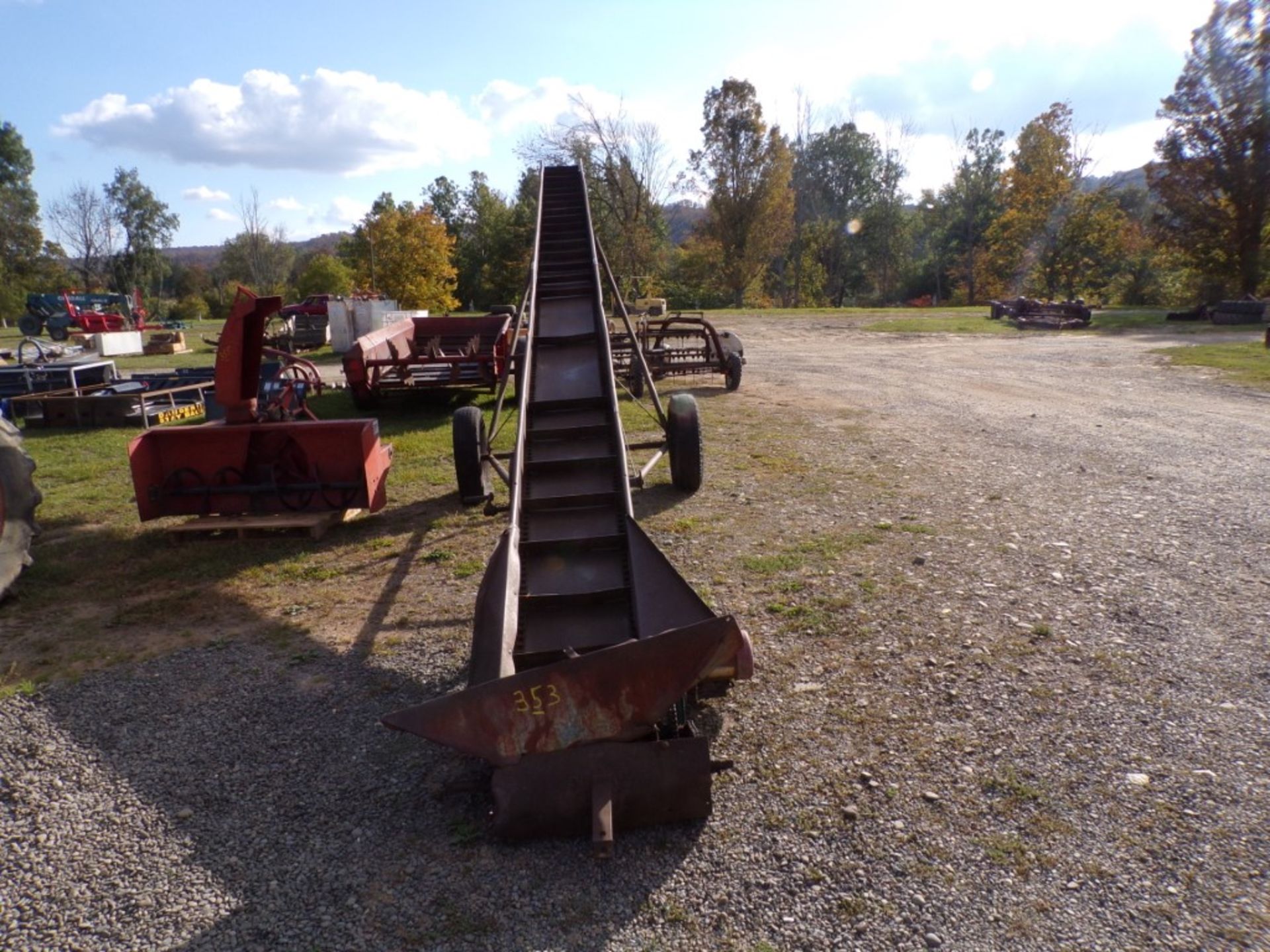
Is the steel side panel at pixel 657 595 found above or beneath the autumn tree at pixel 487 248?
beneath

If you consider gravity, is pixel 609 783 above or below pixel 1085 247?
below

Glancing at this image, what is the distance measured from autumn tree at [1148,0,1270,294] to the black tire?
25987 mm

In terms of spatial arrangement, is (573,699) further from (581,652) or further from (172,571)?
(172,571)

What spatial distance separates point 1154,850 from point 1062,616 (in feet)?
6.85

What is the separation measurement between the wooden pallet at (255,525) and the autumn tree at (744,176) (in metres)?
41.0

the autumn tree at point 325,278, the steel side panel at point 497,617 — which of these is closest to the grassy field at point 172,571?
the steel side panel at point 497,617

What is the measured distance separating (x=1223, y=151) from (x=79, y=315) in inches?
1780

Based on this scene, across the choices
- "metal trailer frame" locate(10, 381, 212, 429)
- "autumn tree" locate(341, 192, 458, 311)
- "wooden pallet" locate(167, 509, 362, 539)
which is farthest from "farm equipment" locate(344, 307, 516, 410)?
"autumn tree" locate(341, 192, 458, 311)

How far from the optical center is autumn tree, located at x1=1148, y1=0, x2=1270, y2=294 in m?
28.6

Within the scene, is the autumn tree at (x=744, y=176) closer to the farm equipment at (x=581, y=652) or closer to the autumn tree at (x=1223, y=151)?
the autumn tree at (x=1223, y=151)

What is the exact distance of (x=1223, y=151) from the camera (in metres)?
29.6

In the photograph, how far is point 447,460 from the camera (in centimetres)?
954

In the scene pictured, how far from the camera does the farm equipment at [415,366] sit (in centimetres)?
1141

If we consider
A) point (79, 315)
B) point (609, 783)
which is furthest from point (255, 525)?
point (79, 315)
